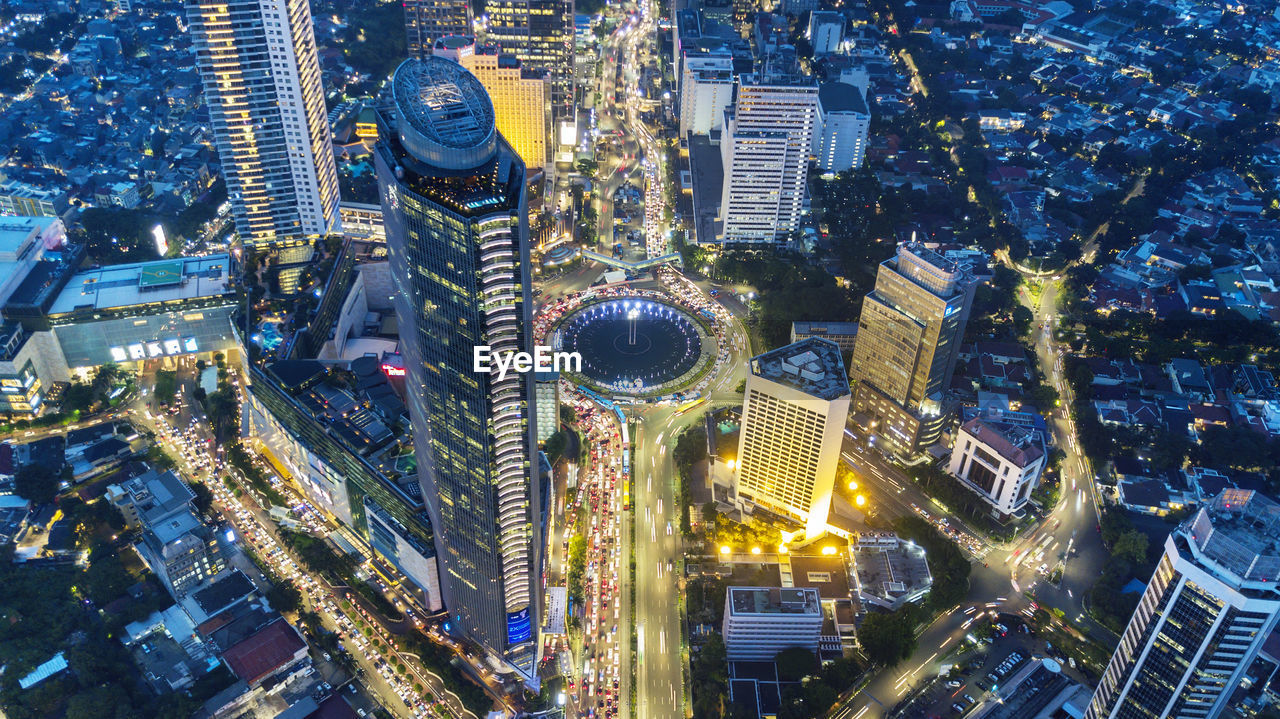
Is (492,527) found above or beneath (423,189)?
beneath

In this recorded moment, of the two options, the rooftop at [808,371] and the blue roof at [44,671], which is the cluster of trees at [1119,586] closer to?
the rooftop at [808,371]

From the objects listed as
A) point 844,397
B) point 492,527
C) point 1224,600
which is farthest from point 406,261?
point 1224,600

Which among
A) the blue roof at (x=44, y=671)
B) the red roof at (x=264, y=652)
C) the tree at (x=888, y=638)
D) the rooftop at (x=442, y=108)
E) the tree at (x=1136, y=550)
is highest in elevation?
the rooftop at (x=442, y=108)

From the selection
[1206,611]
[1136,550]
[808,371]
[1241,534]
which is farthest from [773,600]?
[1136,550]

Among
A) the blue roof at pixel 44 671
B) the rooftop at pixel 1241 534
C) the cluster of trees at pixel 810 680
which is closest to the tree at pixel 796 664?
the cluster of trees at pixel 810 680

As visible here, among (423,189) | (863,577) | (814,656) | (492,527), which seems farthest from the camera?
(863,577)

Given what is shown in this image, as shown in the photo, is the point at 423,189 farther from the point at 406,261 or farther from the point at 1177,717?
the point at 1177,717
